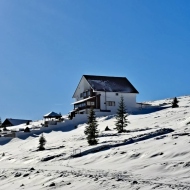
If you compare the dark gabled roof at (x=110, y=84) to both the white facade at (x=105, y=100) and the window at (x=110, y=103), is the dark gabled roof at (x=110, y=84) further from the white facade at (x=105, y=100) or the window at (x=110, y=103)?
the window at (x=110, y=103)

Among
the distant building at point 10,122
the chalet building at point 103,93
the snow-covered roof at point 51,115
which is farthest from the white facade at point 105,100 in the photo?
the distant building at point 10,122

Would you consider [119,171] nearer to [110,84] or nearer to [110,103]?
[110,103]

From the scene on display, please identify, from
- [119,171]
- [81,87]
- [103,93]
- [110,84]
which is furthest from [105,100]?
[119,171]

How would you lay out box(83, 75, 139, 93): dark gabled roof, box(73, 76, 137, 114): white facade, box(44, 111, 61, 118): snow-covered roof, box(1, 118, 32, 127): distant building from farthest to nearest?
box(1, 118, 32, 127): distant building, box(83, 75, 139, 93): dark gabled roof, box(73, 76, 137, 114): white facade, box(44, 111, 61, 118): snow-covered roof

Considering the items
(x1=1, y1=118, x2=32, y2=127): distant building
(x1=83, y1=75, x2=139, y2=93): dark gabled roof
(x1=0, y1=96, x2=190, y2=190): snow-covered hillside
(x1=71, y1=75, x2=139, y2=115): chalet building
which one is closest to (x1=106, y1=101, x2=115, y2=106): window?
(x1=71, y1=75, x2=139, y2=115): chalet building

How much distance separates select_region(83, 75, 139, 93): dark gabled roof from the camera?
63.9 metres

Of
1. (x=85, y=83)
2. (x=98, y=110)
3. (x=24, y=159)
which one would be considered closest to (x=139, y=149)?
(x=24, y=159)

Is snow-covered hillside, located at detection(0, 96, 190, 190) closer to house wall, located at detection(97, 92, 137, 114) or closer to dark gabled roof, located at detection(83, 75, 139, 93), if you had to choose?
house wall, located at detection(97, 92, 137, 114)

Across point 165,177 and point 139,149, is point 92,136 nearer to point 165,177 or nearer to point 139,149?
point 139,149

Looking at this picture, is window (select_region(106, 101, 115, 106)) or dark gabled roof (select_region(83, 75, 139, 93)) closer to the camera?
window (select_region(106, 101, 115, 106))

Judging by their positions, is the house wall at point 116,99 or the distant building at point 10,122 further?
the distant building at point 10,122

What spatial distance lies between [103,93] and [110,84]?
13.2ft

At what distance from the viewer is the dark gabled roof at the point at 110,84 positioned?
63.9m

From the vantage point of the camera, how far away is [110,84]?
65812mm
